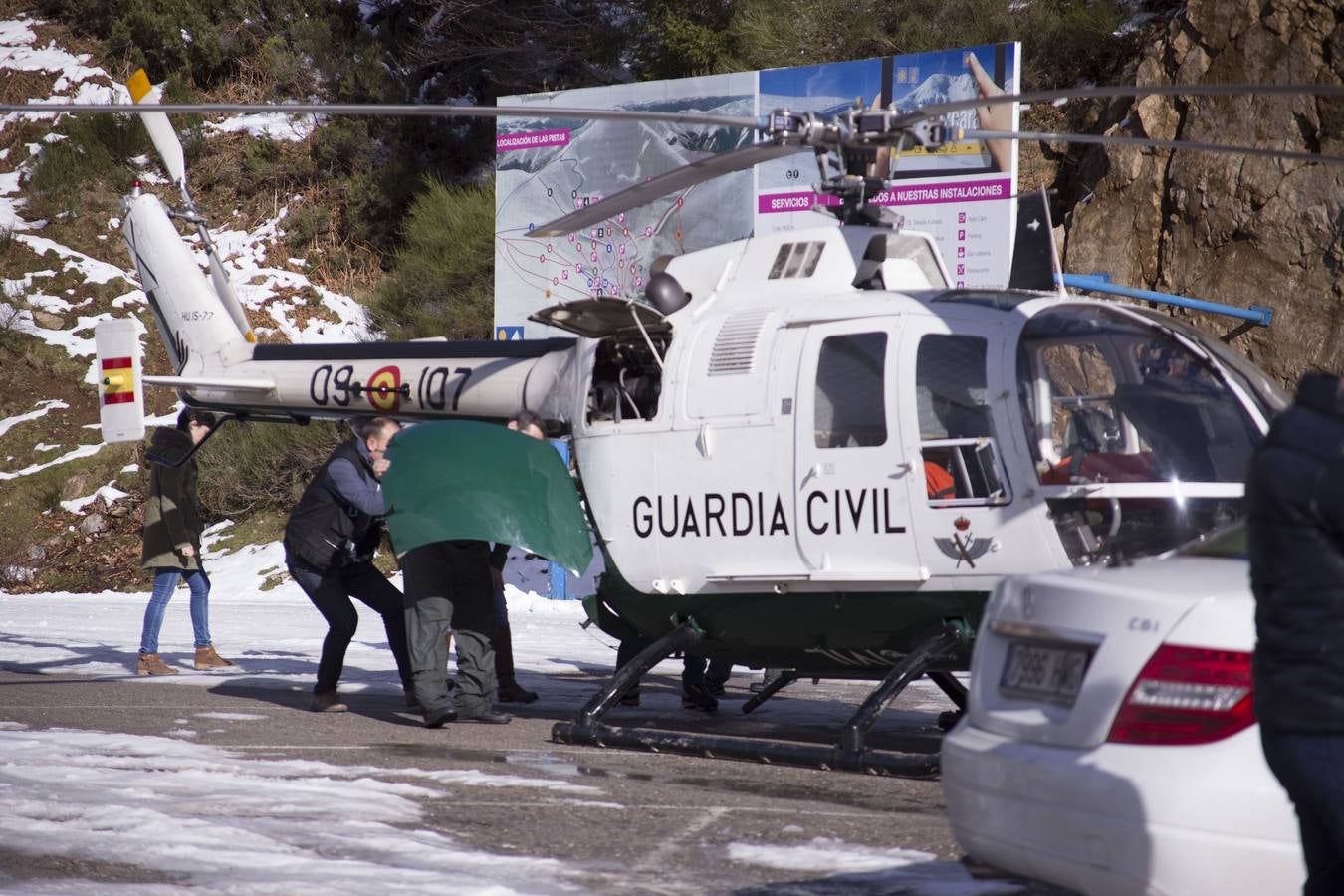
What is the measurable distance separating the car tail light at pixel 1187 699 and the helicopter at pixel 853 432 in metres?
2.86

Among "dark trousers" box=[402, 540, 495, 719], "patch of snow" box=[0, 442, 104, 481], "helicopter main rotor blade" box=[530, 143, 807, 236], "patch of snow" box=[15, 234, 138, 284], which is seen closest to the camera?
"helicopter main rotor blade" box=[530, 143, 807, 236]

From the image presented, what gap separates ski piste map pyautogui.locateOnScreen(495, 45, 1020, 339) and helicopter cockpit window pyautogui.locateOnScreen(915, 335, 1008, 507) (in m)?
8.38

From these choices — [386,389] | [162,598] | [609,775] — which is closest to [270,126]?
[162,598]

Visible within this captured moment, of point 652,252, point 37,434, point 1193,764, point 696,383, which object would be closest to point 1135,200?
point 652,252

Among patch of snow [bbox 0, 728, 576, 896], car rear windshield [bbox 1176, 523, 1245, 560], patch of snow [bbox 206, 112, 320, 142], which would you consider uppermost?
patch of snow [bbox 206, 112, 320, 142]

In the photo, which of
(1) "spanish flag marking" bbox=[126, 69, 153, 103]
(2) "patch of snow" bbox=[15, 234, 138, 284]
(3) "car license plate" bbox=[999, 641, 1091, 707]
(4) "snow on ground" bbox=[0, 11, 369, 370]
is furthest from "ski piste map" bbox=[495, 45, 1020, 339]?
(3) "car license plate" bbox=[999, 641, 1091, 707]

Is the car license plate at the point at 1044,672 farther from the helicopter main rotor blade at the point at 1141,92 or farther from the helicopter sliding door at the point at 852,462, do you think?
the helicopter sliding door at the point at 852,462

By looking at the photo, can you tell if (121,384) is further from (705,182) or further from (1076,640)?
(1076,640)

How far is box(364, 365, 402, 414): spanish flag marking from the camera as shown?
9906 mm

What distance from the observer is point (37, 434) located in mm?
24469

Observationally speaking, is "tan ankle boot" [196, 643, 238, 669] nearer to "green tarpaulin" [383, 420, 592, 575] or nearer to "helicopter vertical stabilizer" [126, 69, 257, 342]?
"helicopter vertical stabilizer" [126, 69, 257, 342]

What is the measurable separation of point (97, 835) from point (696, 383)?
12.9 feet

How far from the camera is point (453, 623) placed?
8445 mm

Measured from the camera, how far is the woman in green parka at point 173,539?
10.9 m
